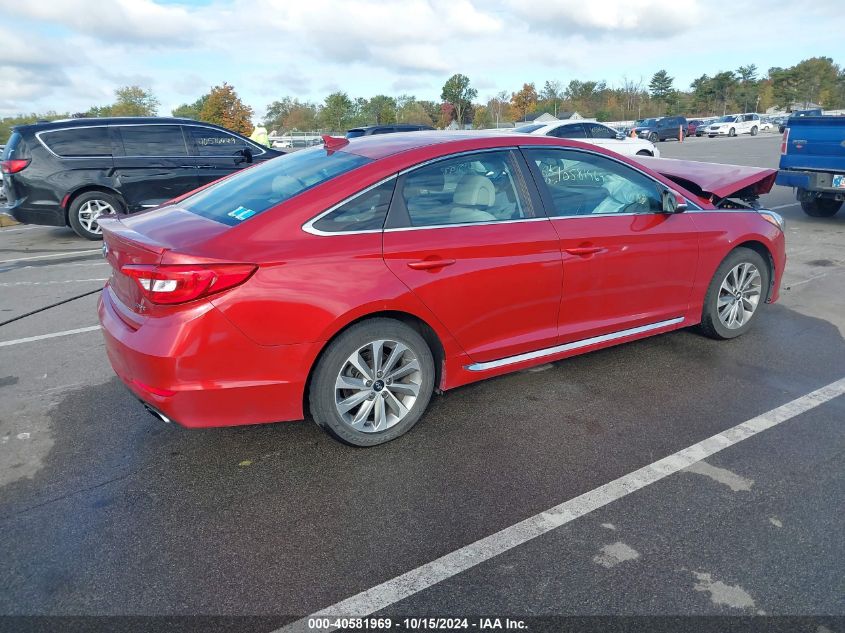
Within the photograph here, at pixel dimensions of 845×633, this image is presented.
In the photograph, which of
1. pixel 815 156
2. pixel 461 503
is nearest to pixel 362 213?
pixel 461 503

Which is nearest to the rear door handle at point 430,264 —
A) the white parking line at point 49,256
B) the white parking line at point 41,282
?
the white parking line at point 41,282

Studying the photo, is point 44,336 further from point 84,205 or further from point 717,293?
point 717,293

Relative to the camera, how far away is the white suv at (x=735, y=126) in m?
48.4

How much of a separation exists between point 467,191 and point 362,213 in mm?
694

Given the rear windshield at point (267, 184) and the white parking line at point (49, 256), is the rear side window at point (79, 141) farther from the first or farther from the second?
the rear windshield at point (267, 184)

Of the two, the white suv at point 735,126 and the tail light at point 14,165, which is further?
the white suv at point 735,126

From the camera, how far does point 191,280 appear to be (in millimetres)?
3037

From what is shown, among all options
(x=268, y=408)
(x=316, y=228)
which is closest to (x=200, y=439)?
(x=268, y=408)

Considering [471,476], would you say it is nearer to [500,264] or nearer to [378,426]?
[378,426]

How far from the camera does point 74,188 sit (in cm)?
973

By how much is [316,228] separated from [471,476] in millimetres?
1470

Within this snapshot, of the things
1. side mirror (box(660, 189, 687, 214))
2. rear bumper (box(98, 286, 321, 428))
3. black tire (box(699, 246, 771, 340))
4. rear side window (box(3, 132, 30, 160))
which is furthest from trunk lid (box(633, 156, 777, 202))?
rear side window (box(3, 132, 30, 160))

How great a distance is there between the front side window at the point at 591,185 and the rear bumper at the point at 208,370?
183 cm

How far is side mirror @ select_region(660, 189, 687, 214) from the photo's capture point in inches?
175
